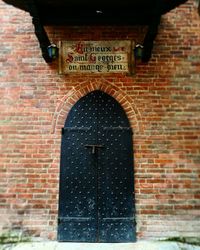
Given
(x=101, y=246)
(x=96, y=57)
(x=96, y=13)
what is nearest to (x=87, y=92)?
(x=96, y=57)

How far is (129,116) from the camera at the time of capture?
524cm

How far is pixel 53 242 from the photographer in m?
4.72

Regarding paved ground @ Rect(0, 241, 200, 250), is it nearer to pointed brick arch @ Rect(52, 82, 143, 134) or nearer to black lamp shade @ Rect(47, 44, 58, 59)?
pointed brick arch @ Rect(52, 82, 143, 134)

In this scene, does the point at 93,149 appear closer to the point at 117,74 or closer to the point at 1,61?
the point at 117,74

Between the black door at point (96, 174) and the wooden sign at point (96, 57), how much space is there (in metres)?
0.48

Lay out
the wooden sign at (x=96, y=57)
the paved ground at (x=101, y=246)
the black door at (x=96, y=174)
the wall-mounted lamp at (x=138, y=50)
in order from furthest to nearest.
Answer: the wooden sign at (x=96, y=57), the wall-mounted lamp at (x=138, y=50), the black door at (x=96, y=174), the paved ground at (x=101, y=246)

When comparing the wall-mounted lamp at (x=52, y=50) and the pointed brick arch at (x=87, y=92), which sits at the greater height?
the wall-mounted lamp at (x=52, y=50)

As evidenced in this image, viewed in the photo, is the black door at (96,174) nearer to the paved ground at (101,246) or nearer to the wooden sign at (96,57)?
the paved ground at (101,246)

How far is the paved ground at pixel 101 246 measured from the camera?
452cm

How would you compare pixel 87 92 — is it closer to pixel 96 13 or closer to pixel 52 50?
pixel 52 50

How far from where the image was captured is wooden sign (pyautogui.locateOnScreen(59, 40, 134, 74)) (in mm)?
5395

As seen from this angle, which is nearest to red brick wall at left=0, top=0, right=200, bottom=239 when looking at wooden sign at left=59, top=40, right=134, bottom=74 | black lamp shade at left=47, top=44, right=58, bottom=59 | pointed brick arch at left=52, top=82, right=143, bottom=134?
pointed brick arch at left=52, top=82, right=143, bottom=134

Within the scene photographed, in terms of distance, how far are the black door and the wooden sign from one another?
0.48 m

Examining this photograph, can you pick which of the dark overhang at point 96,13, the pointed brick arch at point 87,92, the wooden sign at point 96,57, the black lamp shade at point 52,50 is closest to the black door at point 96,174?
the pointed brick arch at point 87,92
